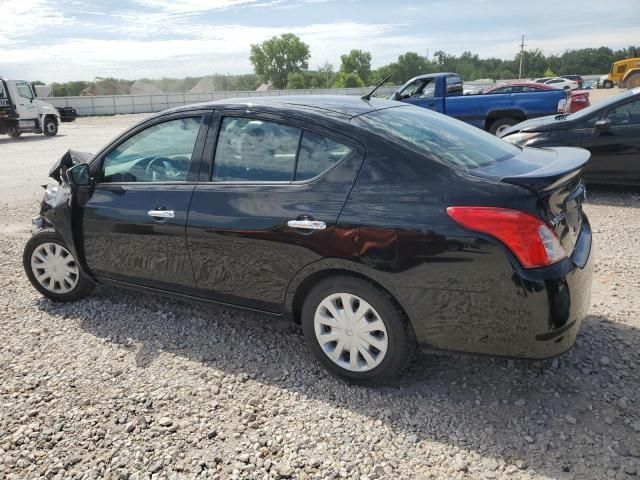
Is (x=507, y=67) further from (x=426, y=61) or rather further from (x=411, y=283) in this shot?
(x=411, y=283)

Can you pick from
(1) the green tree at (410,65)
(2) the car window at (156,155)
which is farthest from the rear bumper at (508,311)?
(1) the green tree at (410,65)

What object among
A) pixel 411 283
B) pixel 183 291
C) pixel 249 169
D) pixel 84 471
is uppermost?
pixel 249 169

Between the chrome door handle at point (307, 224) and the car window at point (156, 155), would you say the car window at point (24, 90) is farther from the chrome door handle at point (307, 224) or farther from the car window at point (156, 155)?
the chrome door handle at point (307, 224)

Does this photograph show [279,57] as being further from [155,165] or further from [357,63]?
[155,165]

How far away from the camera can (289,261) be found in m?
3.00

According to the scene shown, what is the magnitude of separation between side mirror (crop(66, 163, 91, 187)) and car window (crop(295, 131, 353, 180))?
179 centimetres

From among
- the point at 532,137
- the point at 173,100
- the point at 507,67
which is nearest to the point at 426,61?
the point at 507,67

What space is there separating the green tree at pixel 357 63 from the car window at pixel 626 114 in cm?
11085

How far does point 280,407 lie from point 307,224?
1.02 m

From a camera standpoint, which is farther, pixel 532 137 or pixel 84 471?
pixel 532 137

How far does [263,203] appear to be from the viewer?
307 cm

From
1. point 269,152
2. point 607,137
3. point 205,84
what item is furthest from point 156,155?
point 205,84

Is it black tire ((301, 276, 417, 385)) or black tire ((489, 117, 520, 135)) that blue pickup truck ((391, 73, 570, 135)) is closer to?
black tire ((489, 117, 520, 135))

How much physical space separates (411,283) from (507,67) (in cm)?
11399
